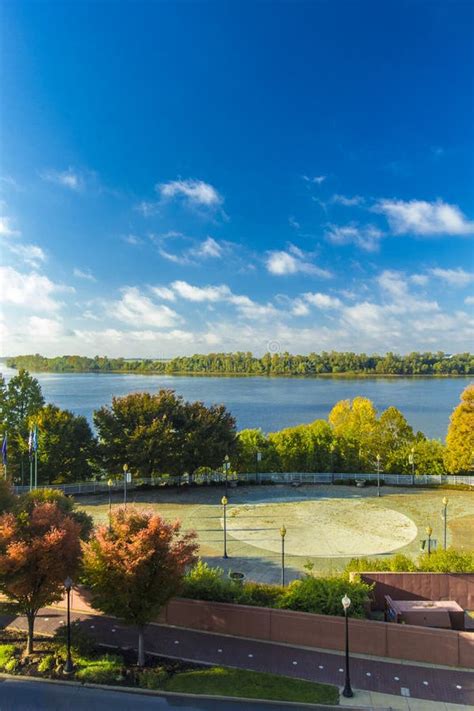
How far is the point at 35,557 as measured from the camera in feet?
42.8

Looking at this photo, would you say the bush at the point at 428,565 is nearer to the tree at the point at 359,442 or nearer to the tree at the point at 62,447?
the tree at the point at 359,442

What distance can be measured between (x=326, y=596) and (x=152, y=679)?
507 cm

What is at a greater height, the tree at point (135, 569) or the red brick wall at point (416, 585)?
the tree at point (135, 569)

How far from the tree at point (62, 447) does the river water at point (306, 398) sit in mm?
33111

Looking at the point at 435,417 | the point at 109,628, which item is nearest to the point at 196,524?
the point at 109,628

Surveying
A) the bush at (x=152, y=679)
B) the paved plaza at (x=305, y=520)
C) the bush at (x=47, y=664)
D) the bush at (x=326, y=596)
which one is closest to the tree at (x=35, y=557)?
the bush at (x=47, y=664)

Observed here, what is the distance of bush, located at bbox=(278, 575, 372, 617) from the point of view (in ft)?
45.6

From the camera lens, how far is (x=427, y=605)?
14.6 m

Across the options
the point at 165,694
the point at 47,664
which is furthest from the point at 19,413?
the point at 165,694

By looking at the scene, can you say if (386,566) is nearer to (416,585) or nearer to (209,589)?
(416,585)

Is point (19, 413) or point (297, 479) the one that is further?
point (19, 413)

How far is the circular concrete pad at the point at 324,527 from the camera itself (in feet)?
68.2

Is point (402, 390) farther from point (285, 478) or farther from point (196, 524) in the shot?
point (196, 524)

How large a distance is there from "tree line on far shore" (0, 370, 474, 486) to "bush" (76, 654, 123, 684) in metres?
16.8
